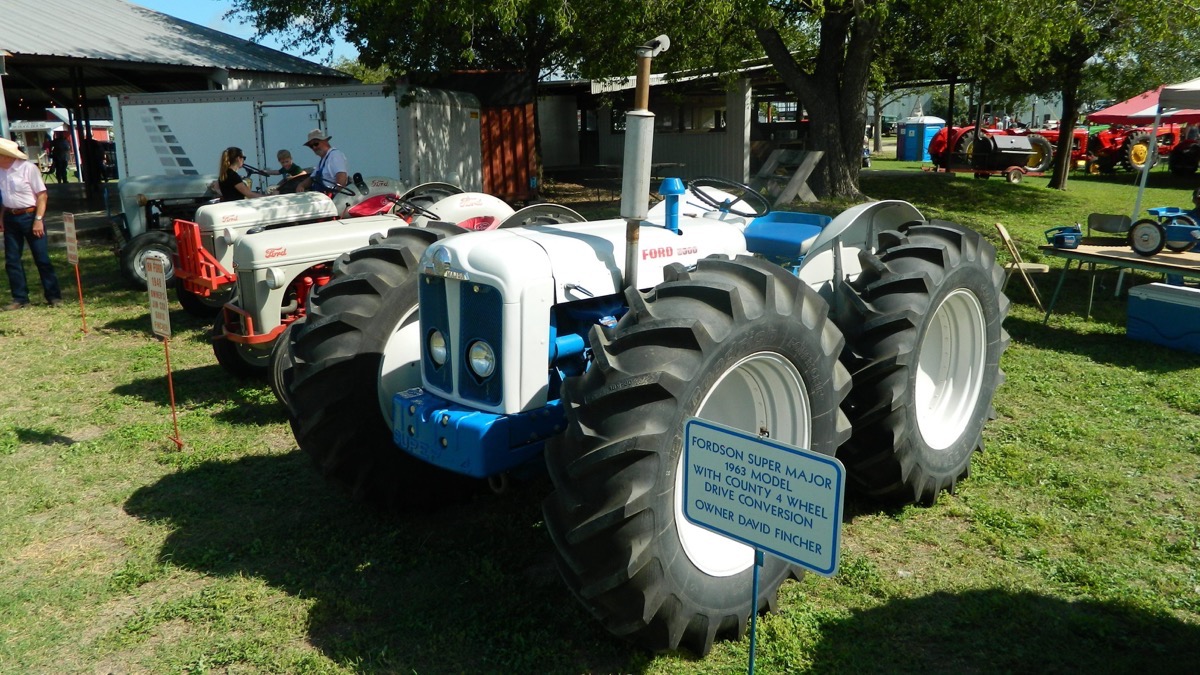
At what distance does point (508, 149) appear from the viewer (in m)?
18.8

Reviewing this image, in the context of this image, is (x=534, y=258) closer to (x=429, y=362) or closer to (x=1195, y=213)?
(x=429, y=362)

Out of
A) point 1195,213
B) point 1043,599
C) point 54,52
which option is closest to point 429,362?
point 1043,599

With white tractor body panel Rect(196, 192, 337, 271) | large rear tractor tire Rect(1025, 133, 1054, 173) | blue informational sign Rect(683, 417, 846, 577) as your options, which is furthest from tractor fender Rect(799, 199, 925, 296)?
large rear tractor tire Rect(1025, 133, 1054, 173)

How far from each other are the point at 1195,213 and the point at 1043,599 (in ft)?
29.4

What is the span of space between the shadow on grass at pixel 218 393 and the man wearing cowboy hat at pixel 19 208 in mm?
3165

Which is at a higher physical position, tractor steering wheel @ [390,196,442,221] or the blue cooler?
tractor steering wheel @ [390,196,442,221]

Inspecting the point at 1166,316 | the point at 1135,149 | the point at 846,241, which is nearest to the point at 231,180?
the point at 846,241

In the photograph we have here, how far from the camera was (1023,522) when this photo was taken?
453 cm

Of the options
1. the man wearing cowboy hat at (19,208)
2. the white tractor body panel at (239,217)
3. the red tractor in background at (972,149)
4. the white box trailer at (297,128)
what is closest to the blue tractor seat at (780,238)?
the white tractor body panel at (239,217)

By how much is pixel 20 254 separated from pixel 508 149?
1051cm

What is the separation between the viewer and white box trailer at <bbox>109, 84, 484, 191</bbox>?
15164mm

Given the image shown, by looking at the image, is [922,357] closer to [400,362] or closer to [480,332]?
[480,332]

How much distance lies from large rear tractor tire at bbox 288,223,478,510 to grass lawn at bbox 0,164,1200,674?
0.30 meters

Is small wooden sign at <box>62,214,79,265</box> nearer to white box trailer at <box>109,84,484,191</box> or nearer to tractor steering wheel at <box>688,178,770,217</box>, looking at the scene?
white box trailer at <box>109,84,484,191</box>
